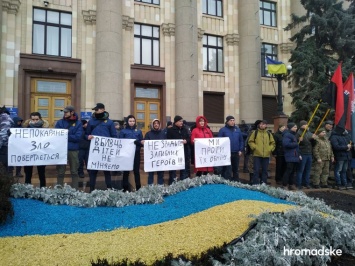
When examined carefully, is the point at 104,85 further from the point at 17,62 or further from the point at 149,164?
the point at 149,164

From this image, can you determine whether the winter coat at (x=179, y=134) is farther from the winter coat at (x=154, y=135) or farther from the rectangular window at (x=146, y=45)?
A: the rectangular window at (x=146, y=45)

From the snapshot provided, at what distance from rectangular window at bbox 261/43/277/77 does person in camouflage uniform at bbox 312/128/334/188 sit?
13.3 metres

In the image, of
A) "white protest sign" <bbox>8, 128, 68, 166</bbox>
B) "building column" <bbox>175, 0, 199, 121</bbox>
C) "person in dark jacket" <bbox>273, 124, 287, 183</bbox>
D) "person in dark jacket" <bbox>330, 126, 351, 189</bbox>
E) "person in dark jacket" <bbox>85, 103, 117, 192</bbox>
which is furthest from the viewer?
"building column" <bbox>175, 0, 199, 121</bbox>

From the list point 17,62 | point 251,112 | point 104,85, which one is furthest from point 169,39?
point 17,62

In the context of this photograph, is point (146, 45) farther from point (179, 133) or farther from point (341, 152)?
point (341, 152)

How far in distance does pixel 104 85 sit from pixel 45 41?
402cm

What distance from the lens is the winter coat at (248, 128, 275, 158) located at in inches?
337

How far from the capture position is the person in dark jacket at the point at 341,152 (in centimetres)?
977

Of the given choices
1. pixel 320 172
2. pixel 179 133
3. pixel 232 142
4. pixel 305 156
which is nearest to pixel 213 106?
pixel 320 172

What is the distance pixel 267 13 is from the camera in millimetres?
23297

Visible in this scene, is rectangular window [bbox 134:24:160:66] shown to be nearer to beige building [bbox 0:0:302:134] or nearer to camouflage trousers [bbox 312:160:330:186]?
beige building [bbox 0:0:302:134]

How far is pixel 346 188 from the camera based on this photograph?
954 centimetres

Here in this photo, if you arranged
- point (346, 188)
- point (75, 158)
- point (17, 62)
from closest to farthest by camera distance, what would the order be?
1. point (75, 158)
2. point (346, 188)
3. point (17, 62)

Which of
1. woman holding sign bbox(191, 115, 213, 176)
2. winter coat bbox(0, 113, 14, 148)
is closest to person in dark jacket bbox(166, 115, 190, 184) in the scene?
woman holding sign bbox(191, 115, 213, 176)
